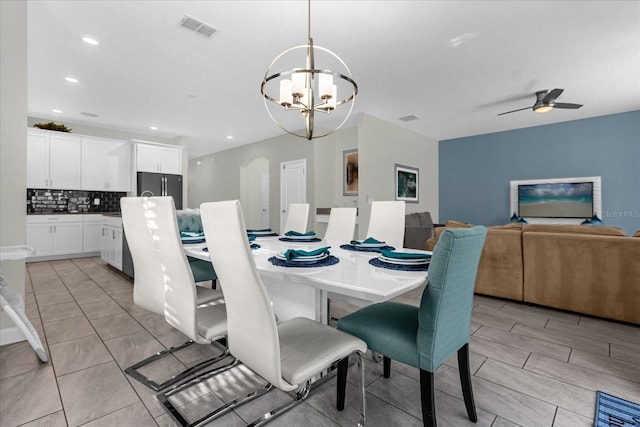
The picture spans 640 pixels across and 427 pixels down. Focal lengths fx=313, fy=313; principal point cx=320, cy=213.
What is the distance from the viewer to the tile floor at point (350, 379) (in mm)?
1491

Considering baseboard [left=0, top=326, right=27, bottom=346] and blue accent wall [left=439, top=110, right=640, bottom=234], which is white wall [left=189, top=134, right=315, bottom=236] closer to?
blue accent wall [left=439, top=110, right=640, bottom=234]

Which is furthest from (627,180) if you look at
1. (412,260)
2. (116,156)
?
(116,156)

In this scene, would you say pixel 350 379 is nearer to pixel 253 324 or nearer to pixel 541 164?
pixel 253 324

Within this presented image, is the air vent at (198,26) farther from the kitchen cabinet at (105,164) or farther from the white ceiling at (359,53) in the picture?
the kitchen cabinet at (105,164)

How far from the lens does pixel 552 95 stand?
13.6ft

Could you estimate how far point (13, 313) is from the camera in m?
1.87

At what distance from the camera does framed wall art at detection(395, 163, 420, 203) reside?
248 inches

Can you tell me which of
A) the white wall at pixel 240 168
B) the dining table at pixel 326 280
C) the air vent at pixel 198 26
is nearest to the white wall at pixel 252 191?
the white wall at pixel 240 168

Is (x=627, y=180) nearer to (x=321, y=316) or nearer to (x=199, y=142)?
(x=321, y=316)

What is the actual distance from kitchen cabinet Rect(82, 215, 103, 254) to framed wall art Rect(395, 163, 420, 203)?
578cm

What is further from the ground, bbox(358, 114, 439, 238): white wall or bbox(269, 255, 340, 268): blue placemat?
bbox(358, 114, 439, 238): white wall

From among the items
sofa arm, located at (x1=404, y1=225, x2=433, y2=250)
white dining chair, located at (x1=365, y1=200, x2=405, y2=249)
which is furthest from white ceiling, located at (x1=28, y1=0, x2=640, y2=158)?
sofa arm, located at (x1=404, y1=225, x2=433, y2=250)

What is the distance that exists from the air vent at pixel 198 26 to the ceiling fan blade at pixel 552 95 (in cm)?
417

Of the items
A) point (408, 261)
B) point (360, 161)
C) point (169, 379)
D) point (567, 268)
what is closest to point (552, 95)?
point (567, 268)
